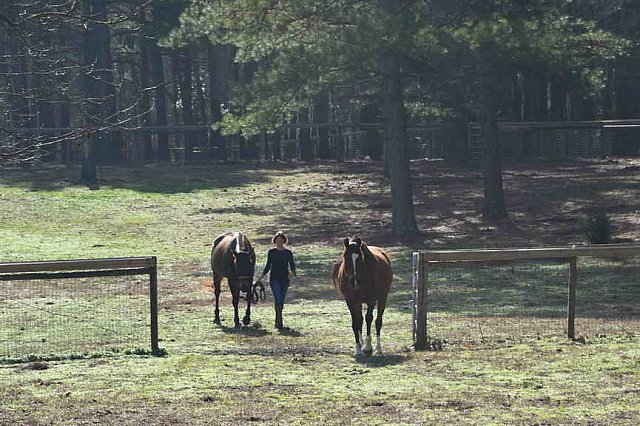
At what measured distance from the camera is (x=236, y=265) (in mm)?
20703

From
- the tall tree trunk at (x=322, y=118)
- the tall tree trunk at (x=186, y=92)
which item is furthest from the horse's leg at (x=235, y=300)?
the tall tree trunk at (x=186, y=92)

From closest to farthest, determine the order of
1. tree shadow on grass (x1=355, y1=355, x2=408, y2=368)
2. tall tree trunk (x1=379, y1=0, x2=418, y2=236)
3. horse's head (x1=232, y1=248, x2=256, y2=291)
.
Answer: tree shadow on grass (x1=355, y1=355, x2=408, y2=368)
horse's head (x1=232, y1=248, x2=256, y2=291)
tall tree trunk (x1=379, y1=0, x2=418, y2=236)

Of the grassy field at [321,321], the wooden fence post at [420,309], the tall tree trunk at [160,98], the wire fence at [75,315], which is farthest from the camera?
the tall tree trunk at [160,98]

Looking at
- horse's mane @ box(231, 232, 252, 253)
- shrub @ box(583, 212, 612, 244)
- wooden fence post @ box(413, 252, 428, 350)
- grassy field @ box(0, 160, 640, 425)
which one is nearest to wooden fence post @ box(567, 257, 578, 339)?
grassy field @ box(0, 160, 640, 425)

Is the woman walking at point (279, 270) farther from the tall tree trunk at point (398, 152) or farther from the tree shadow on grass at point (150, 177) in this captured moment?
the tree shadow on grass at point (150, 177)

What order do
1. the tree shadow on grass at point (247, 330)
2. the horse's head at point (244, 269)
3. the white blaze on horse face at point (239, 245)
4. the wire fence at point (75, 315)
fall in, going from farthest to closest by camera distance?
the white blaze on horse face at point (239, 245), the horse's head at point (244, 269), the tree shadow on grass at point (247, 330), the wire fence at point (75, 315)

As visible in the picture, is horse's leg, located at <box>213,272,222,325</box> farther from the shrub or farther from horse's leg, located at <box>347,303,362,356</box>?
the shrub

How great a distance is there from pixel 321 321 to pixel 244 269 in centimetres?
205

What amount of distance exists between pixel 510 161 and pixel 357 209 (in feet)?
51.2

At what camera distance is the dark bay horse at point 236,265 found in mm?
20531

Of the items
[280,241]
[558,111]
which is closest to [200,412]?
[280,241]

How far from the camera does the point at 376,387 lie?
1413 cm

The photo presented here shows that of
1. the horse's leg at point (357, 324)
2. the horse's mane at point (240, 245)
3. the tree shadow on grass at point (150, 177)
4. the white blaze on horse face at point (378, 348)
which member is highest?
the tree shadow on grass at point (150, 177)

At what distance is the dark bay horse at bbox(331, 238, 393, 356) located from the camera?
16922 mm
